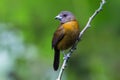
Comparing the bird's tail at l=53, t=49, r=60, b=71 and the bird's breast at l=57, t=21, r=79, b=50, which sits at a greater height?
the bird's breast at l=57, t=21, r=79, b=50

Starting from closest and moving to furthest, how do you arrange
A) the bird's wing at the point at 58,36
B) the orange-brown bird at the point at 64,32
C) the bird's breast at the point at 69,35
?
1. the bird's breast at the point at 69,35
2. the orange-brown bird at the point at 64,32
3. the bird's wing at the point at 58,36

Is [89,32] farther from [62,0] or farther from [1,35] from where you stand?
[1,35]

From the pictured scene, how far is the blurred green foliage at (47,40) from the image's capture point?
9.81m

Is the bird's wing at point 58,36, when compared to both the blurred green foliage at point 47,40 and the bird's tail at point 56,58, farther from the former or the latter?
the blurred green foliage at point 47,40

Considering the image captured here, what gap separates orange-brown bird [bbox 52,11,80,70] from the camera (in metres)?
9.08

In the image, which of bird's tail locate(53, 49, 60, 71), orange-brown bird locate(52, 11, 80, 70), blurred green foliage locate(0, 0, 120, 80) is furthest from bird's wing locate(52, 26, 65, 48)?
blurred green foliage locate(0, 0, 120, 80)

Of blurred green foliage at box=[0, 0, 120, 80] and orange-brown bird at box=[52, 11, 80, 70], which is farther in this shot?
blurred green foliage at box=[0, 0, 120, 80]

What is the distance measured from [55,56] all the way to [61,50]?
114 millimetres

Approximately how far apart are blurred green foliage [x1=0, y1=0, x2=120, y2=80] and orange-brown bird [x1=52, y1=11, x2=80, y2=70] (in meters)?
0.47

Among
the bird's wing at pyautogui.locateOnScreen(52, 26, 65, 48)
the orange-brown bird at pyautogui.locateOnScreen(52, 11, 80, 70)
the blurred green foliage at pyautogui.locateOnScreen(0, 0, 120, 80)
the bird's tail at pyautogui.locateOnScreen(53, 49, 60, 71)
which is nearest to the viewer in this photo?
the orange-brown bird at pyautogui.locateOnScreen(52, 11, 80, 70)

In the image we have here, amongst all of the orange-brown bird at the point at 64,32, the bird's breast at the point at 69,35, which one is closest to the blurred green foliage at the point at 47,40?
the orange-brown bird at the point at 64,32

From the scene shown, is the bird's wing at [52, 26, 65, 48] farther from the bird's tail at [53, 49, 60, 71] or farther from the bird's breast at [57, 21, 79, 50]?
the bird's tail at [53, 49, 60, 71]

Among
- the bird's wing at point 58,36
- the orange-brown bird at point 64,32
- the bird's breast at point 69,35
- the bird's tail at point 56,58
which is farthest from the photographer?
the bird's tail at point 56,58

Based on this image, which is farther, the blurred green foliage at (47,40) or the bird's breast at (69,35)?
the blurred green foliage at (47,40)
